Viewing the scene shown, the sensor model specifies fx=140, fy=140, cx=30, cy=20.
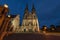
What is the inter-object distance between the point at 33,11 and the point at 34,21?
503 centimetres

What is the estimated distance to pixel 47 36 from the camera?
4.43m

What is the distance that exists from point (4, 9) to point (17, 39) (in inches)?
59.7

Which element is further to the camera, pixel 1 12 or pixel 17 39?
pixel 17 39

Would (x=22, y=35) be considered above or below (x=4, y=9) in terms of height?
below

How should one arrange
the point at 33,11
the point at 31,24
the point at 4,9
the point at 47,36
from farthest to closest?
the point at 33,11 → the point at 31,24 → the point at 47,36 → the point at 4,9

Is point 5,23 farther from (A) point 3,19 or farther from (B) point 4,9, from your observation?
(B) point 4,9

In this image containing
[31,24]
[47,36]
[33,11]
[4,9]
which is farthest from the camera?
[33,11]

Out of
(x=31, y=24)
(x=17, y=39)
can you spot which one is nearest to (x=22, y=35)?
(x=17, y=39)

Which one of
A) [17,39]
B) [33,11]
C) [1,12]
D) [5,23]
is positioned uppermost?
[33,11]

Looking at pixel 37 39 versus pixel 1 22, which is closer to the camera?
pixel 1 22

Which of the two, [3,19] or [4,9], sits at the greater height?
[4,9]

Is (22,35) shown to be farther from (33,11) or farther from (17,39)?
(33,11)

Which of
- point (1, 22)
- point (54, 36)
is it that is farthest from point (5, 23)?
point (54, 36)

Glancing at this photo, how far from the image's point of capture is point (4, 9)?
3.42 meters
